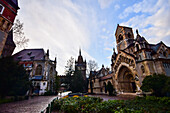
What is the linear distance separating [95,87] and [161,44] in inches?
973

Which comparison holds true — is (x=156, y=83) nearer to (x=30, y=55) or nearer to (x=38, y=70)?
(x=38, y=70)

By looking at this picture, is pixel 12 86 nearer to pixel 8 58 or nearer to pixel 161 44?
pixel 8 58

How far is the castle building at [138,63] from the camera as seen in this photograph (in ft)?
49.6

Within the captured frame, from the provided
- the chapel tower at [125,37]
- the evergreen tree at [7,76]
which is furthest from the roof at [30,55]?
the chapel tower at [125,37]

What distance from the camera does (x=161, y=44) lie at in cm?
1700

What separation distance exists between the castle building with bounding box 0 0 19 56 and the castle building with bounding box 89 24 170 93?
27.0 m

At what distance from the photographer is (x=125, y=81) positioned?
20.5 metres

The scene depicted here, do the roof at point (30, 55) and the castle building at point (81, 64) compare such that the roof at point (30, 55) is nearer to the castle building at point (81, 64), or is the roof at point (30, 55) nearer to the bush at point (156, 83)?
the castle building at point (81, 64)

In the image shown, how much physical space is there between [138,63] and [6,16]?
99.2ft

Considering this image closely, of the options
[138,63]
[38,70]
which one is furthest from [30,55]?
[138,63]

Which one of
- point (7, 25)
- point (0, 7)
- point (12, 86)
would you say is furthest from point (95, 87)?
point (0, 7)

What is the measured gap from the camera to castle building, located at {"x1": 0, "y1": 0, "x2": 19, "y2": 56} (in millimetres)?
18266

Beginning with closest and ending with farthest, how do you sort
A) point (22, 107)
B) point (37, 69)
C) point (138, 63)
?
point (22, 107) < point (138, 63) < point (37, 69)

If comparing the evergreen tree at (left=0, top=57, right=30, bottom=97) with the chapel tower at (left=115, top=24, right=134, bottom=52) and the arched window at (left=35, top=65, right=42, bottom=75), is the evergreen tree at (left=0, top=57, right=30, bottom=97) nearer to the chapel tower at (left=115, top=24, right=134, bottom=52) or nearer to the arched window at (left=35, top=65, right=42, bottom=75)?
the arched window at (left=35, top=65, right=42, bottom=75)
